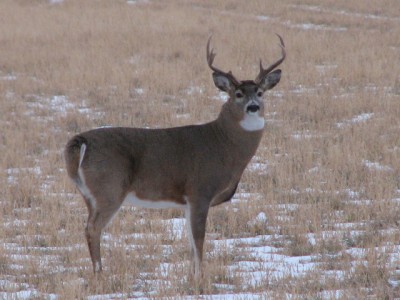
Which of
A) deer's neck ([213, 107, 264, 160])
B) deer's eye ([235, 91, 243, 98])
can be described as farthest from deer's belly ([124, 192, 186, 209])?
deer's eye ([235, 91, 243, 98])

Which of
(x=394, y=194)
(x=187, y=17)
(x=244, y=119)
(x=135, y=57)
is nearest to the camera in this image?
(x=244, y=119)

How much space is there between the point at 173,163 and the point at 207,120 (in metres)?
6.58

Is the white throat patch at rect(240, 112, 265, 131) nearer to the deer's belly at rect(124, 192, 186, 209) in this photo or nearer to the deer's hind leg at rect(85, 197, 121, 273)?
the deer's belly at rect(124, 192, 186, 209)

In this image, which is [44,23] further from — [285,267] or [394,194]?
[285,267]

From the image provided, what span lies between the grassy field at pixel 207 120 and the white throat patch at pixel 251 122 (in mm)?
1087

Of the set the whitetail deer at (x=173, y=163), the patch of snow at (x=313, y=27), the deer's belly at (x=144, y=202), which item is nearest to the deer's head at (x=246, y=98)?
the whitetail deer at (x=173, y=163)

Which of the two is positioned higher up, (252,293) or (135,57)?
(135,57)

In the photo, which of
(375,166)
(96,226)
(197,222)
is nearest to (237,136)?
(197,222)

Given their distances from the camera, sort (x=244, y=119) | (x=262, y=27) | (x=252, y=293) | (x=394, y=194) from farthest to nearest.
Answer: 1. (x=262, y=27)
2. (x=394, y=194)
3. (x=244, y=119)
4. (x=252, y=293)

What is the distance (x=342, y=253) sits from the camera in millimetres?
7234

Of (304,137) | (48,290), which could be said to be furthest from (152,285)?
(304,137)

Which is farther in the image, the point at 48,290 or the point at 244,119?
the point at 244,119

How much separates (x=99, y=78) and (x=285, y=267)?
10.2 meters

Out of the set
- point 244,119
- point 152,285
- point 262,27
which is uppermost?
point 262,27
